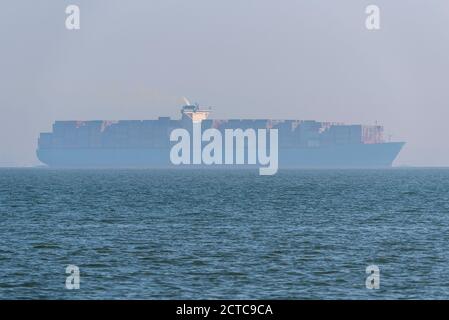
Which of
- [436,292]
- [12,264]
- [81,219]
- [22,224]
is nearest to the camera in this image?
[436,292]

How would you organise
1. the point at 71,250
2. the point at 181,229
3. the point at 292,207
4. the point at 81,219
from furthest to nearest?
the point at 292,207 → the point at 81,219 → the point at 181,229 → the point at 71,250

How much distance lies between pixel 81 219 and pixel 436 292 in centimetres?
3134

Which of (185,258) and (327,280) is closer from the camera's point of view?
(327,280)

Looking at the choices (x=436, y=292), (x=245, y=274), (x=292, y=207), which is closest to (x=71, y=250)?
(x=245, y=274)

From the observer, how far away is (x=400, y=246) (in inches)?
1409

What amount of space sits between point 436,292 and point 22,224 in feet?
96.2

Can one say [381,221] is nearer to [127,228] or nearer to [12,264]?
[127,228]

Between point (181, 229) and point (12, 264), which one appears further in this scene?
point (181, 229)

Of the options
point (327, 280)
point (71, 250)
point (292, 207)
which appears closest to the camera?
point (327, 280)
